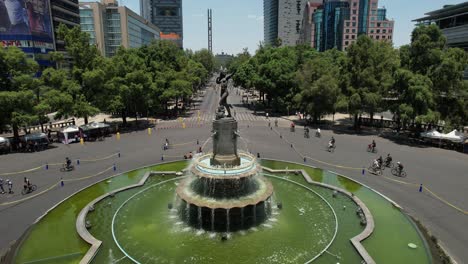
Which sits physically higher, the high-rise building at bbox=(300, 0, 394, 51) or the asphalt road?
the high-rise building at bbox=(300, 0, 394, 51)

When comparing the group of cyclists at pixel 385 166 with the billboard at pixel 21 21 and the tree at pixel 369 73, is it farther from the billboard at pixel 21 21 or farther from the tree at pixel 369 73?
the billboard at pixel 21 21

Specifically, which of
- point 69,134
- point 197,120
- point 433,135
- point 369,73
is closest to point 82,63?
point 69,134

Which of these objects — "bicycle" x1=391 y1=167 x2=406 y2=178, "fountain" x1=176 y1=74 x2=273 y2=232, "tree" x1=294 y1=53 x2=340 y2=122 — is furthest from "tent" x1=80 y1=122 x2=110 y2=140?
"bicycle" x1=391 y1=167 x2=406 y2=178

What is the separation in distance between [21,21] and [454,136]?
76428 millimetres

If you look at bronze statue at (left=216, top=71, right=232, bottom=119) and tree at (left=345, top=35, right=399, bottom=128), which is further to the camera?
tree at (left=345, top=35, right=399, bottom=128)

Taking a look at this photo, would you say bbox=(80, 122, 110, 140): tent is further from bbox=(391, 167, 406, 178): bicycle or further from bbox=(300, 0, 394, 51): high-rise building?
bbox=(300, 0, 394, 51): high-rise building

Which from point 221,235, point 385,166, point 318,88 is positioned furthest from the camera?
point 318,88

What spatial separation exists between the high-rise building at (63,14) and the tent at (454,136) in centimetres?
7877

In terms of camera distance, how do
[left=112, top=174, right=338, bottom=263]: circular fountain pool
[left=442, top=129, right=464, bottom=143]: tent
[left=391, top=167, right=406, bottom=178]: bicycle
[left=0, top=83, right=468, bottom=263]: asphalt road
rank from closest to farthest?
1. [left=112, top=174, right=338, bottom=263]: circular fountain pool
2. [left=0, top=83, right=468, bottom=263]: asphalt road
3. [left=391, top=167, right=406, bottom=178]: bicycle
4. [left=442, top=129, right=464, bottom=143]: tent

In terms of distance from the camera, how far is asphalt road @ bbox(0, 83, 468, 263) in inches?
734

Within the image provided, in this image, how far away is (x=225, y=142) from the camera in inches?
796

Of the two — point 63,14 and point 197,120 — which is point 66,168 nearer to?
point 197,120

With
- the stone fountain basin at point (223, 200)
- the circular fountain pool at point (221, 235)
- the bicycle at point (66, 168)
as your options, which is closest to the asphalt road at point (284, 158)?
the bicycle at point (66, 168)

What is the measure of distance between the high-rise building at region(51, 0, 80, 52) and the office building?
91585 mm
